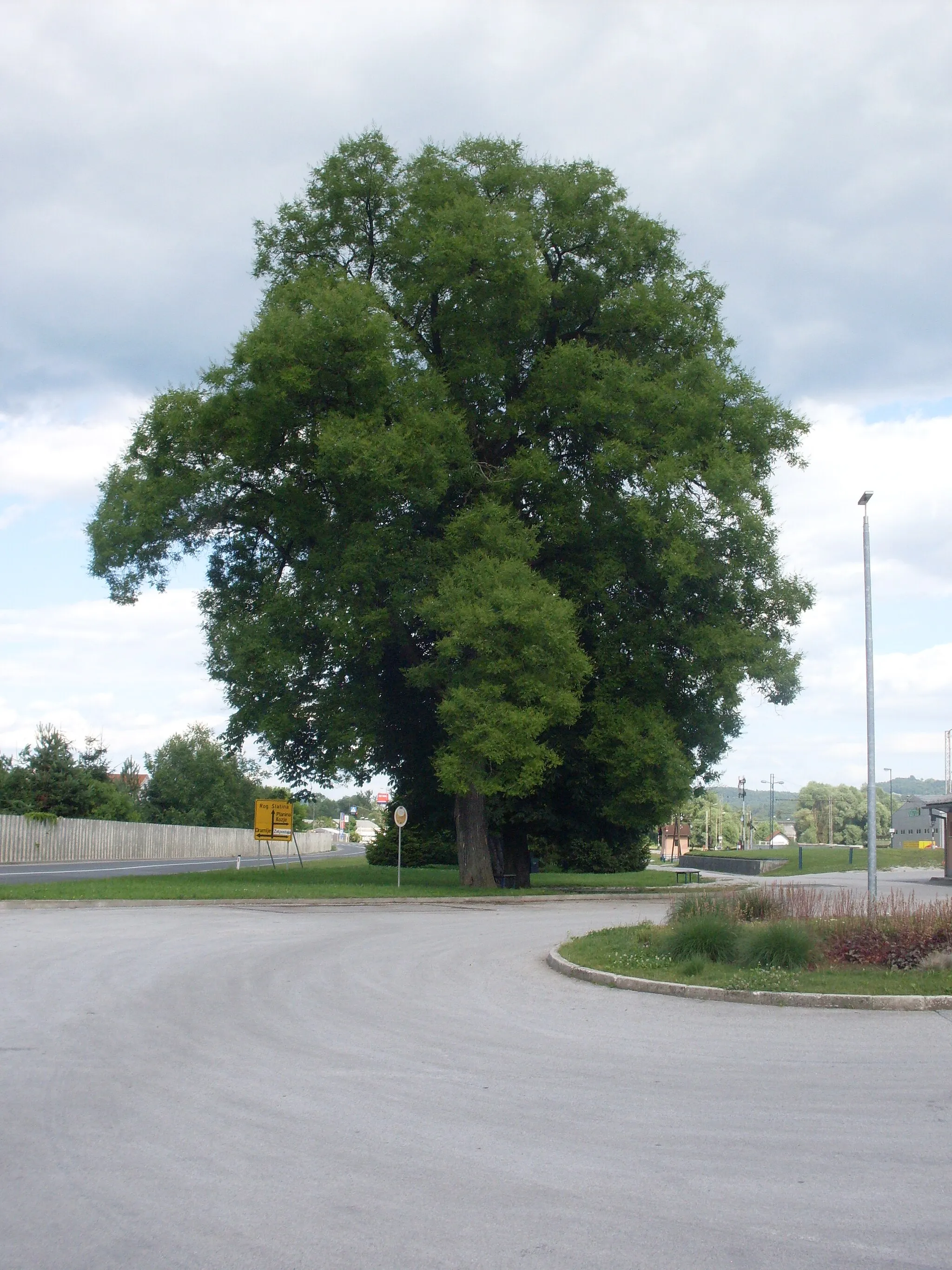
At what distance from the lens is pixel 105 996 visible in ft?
35.5

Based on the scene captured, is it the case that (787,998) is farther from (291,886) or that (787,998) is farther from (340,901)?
(291,886)

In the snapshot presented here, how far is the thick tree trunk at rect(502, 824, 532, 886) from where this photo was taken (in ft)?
122

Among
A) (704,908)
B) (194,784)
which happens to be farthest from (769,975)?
(194,784)

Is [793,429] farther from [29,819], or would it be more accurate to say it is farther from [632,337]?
[29,819]

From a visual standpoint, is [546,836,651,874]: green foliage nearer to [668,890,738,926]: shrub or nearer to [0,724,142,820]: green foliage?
[0,724,142,820]: green foliage

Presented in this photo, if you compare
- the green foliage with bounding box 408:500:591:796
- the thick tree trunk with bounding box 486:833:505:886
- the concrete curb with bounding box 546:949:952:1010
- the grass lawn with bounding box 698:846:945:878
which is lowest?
the grass lawn with bounding box 698:846:945:878

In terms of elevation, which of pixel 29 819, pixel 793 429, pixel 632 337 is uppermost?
pixel 632 337

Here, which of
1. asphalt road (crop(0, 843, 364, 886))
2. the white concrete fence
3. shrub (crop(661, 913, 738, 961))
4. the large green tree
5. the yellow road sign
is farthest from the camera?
the white concrete fence

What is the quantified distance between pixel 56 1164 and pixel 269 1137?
44.1 inches

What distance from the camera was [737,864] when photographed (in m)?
59.9

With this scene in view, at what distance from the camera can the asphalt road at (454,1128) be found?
4.87m

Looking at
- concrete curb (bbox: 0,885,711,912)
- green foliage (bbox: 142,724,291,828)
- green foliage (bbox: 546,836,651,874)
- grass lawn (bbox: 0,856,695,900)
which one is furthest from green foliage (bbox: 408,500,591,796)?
green foliage (bbox: 142,724,291,828)

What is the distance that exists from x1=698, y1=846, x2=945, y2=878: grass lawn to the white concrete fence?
31.2 m

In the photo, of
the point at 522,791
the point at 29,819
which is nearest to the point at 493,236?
the point at 522,791
